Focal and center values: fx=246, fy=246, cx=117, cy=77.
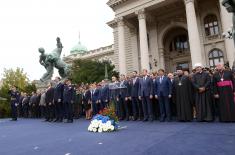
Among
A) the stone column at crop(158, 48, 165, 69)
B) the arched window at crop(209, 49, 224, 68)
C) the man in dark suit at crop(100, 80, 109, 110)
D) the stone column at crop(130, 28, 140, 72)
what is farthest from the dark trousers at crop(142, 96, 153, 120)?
the stone column at crop(130, 28, 140, 72)

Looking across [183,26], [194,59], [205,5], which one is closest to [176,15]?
[183,26]

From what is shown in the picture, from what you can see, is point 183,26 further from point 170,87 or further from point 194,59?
point 170,87

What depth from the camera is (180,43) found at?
3222 centimetres

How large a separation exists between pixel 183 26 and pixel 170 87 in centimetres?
2199

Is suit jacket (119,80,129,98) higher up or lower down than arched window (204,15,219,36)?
lower down

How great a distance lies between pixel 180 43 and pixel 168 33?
2048 millimetres

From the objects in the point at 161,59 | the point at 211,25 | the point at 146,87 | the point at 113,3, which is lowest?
the point at 146,87

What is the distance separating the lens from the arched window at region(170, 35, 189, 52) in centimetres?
3180

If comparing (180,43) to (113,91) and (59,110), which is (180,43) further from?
(59,110)

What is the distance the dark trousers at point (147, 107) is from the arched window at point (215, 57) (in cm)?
1976

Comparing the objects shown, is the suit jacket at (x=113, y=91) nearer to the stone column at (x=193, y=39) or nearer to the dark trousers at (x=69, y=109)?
the dark trousers at (x=69, y=109)

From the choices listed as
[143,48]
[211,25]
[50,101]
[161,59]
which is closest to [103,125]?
[50,101]

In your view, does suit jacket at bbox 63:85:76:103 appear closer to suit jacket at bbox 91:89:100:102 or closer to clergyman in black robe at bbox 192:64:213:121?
suit jacket at bbox 91:89:100:102

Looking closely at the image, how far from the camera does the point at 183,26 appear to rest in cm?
3003
